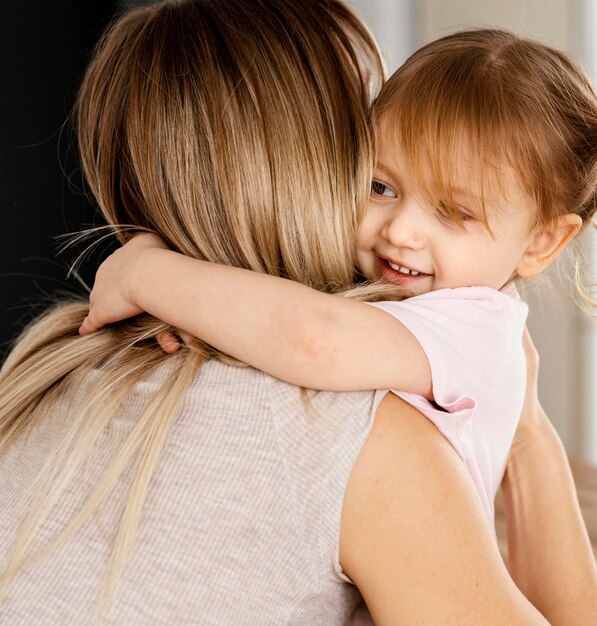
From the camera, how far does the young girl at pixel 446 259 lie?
92cm

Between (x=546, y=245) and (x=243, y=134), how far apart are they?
1.88ft

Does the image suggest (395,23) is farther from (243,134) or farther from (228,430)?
(228,430)

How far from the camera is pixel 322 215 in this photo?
106cm

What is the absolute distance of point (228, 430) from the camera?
0.85 metres

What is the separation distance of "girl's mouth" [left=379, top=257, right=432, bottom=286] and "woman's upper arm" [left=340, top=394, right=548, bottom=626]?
50 cm

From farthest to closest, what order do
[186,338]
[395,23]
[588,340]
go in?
[395,23], [588,340], [186,338]

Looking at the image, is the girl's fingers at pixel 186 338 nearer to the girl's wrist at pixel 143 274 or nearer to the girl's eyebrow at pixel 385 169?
the girl's wrist at pixel 143 274

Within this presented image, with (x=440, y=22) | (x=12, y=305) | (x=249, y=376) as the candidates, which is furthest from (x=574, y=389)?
(x=249, y=376)

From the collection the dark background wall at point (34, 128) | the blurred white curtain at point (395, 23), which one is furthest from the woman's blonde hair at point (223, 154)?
Result: the blurred white curtain at point (395, 23)

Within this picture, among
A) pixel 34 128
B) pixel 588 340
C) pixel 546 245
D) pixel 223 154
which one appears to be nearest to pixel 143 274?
pixel 223 154

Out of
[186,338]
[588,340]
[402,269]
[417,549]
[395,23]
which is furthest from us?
[395,23]

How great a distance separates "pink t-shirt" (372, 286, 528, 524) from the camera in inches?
37.4

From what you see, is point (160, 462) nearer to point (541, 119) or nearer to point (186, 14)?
point (186, 14)

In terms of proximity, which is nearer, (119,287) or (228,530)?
(228,530)
